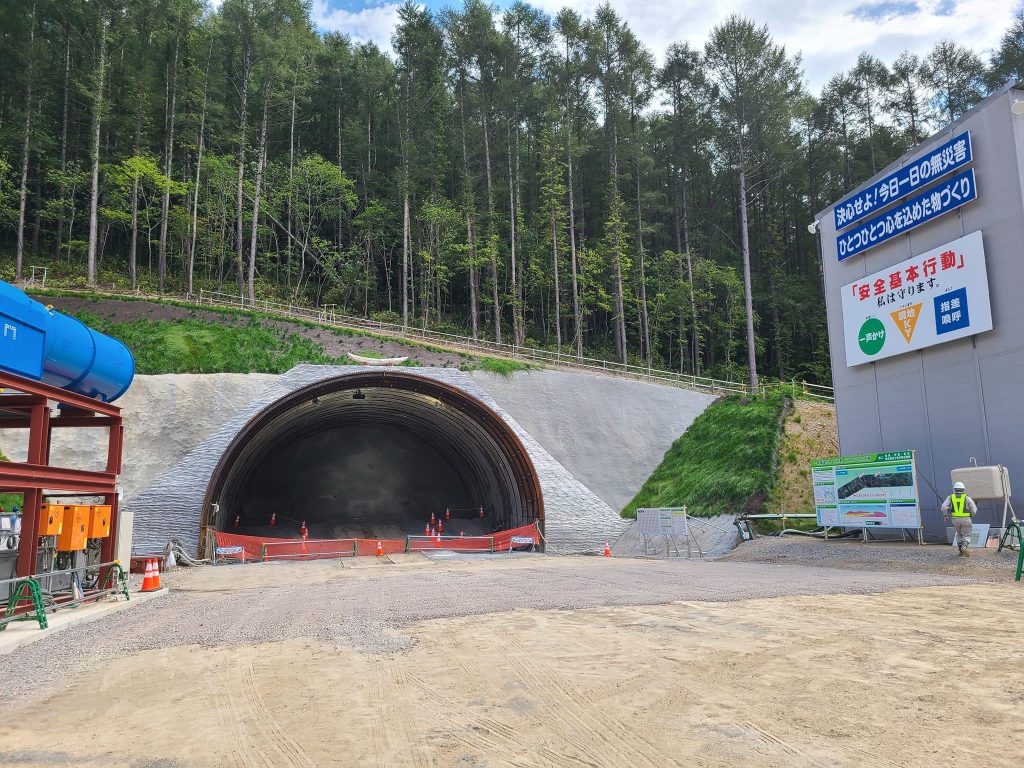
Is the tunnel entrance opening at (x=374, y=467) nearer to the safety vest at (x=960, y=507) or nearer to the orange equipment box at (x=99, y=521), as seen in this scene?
the orange equipment box at (x=99, y=521)

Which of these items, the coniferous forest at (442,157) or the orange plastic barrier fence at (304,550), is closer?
the orange plastic barrier fence at (304,550)

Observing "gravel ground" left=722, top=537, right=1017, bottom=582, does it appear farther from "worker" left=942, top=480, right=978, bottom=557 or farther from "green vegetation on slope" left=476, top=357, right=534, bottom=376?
"green vegetation on slope" left=476, top=357, right=534, bottom=376

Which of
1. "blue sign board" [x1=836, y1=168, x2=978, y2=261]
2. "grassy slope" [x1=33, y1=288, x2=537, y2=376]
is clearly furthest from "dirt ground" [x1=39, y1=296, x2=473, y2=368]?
"blue sign board" [x1=836, y1=168, x2=978, y2=261]

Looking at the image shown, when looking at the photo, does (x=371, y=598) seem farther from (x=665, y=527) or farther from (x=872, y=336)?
(x=872, y=336)

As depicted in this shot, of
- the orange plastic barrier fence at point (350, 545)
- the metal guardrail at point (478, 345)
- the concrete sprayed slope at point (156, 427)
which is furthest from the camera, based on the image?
the metal guardrail at point (478, 345)

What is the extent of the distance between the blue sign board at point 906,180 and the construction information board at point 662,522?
11633mm

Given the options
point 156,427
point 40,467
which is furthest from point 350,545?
point 40,467

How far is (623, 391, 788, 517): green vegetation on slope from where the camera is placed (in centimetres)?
2285

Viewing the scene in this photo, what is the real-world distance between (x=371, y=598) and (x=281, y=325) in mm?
21240

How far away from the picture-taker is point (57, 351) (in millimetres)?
10867

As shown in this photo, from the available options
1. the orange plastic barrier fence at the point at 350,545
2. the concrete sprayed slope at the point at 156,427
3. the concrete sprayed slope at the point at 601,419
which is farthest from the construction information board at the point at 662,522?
the concrete sprayed slope at the point at 156,427

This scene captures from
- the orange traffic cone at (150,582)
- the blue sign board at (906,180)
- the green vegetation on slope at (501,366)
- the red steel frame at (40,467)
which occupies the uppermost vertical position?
the blue sign board at (906,180)

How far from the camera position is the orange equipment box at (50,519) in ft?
33.6

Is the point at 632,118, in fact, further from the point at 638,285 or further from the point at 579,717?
the point at 579,717
